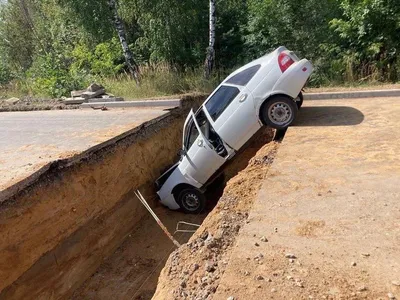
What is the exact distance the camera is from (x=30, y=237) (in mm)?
5242

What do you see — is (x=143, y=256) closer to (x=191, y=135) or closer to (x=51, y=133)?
(x=191, y=135)

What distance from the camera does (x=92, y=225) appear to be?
21.0 feet

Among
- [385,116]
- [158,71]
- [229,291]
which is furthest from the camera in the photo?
[158,71]

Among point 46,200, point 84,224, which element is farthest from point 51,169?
point 84,224

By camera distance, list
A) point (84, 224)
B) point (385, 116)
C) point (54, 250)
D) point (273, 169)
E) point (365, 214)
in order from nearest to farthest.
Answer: point (365, 214)
point (273, 169)
point (54, 250)
point (84, 224)
point (385, 116)

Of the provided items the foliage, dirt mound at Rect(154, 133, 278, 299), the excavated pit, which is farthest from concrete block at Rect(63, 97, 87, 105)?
dirt mound at Rect(154, 133, 278, 299)

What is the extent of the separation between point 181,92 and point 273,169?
7.88 metres

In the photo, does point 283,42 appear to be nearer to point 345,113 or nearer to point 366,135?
point 345,113

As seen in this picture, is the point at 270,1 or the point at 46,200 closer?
the point at 46,200

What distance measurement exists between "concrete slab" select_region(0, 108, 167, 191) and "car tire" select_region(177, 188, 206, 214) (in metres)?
1.91

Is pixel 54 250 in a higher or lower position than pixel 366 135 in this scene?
lower

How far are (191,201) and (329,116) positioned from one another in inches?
133

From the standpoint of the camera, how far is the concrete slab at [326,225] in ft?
9.09

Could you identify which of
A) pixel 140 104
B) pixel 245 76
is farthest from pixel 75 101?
pixel 245 76
